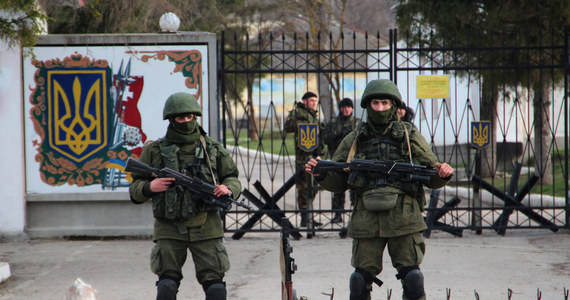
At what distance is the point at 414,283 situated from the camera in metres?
4.36

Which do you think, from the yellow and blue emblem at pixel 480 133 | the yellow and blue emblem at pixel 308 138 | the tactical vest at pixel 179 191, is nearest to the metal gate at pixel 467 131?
the yellow and blue emblem at pixel 480 133

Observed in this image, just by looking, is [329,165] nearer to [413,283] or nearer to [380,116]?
[380,116]

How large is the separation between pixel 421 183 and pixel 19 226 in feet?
17.7

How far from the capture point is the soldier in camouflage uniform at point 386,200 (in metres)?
4.43

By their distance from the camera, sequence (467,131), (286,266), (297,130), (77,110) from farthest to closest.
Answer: (467,131) → (297,130) → (77,110) → (286,266)

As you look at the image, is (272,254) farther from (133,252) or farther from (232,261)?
(133,252)

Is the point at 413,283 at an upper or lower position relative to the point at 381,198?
lower

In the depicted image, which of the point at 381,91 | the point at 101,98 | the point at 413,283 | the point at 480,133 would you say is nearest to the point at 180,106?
the point at 381,91

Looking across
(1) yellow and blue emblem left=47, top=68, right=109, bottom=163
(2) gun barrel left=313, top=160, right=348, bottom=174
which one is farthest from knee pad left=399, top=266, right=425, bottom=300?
(1) yellow and blue emblem left=47, top=68, right=109, bottom=163

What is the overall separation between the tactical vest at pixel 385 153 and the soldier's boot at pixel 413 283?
1.56ft

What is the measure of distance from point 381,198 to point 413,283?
0.55 meters

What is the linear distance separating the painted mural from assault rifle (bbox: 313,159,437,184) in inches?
152

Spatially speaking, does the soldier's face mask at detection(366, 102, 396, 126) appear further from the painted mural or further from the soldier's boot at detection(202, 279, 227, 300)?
the painted mural

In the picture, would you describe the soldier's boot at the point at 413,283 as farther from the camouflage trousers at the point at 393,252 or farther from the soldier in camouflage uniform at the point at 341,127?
the soldier in camouflage uniform at the point at 341,127
